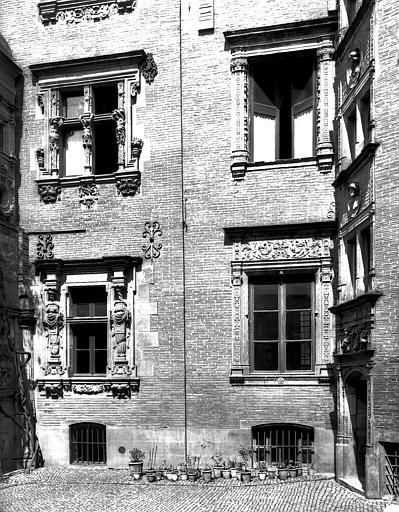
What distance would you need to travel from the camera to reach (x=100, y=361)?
50.9 ft

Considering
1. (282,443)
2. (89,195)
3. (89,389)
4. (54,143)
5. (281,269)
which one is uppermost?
(54,143)

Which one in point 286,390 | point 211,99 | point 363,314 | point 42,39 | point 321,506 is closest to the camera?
point 321,506

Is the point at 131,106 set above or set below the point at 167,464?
above

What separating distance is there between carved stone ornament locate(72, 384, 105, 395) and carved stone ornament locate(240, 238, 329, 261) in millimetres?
4132

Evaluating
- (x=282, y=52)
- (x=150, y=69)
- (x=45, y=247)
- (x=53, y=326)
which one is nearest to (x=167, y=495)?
(x=53, y=326)

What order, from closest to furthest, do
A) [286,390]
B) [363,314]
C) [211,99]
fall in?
[363,314]
[286,390]
[211,99]

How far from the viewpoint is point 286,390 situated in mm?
14148

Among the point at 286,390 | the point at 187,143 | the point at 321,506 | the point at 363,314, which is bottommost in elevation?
the point at 321,506

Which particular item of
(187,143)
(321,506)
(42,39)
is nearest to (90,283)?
(187,143)

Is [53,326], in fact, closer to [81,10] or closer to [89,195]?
[89,195]

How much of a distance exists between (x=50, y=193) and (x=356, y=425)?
Answer: 8215mm

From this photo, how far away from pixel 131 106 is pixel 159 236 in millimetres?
2942

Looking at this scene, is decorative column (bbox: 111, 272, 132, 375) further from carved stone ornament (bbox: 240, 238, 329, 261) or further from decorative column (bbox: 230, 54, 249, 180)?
decorative column (bbox: 230, 54, 249, 180)

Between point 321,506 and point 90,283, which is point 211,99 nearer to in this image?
point 90,283
